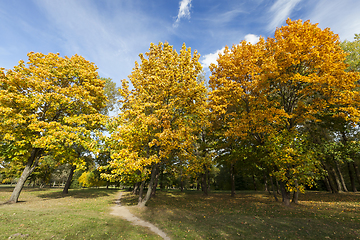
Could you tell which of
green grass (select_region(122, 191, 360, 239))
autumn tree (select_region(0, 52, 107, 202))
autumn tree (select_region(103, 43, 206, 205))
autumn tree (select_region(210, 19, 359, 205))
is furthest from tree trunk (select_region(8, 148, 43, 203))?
autumn tree (select_region(210, 19, 359, 205))

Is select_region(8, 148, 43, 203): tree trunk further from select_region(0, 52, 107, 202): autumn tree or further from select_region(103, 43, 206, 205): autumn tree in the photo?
select_region(103, 43, 206, 205): autumn tree

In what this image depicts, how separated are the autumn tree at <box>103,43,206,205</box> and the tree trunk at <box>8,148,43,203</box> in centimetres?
847

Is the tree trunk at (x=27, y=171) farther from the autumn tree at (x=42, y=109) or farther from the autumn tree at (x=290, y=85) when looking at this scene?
the autumn tree at (x=290, y=85)

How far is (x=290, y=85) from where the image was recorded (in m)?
14.3

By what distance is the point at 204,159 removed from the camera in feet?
45.0

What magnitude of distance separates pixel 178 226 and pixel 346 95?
629 inches

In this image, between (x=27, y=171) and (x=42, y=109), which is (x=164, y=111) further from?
(x=27, y=171)

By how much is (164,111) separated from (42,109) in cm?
1281

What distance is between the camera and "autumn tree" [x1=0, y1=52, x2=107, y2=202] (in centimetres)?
1316

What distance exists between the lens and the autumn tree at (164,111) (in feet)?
41.0

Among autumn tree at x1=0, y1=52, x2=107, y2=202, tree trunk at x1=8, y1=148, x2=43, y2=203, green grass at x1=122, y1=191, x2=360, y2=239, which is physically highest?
autumn tree at x1=0, y1=52, x2=107, y2=202

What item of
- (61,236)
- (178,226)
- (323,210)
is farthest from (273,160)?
(61,236)

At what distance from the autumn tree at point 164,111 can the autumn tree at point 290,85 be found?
2.85 meters

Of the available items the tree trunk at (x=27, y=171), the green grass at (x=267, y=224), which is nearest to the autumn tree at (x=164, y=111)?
the green grass at (x=267, y=224)
